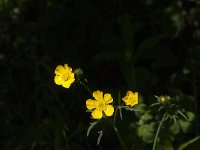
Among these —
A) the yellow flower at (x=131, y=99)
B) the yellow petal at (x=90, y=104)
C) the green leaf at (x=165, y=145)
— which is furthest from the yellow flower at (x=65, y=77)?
the green leaf at (x=165, y=145)

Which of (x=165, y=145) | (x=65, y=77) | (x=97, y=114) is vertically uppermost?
(x=65, y=77)

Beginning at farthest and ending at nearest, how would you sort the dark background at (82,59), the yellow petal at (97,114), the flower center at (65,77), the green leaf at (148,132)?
the dark background at (82,59) < the green leaf at (148,132) < the flower center at (65,77) < the yellow petal at (97,114)

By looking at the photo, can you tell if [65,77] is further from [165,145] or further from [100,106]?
[165,145]

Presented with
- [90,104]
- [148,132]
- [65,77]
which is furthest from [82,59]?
[90,104]

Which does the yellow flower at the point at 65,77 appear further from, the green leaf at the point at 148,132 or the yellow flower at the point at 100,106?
the green leaf at the point at 148,132

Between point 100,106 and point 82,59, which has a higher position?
point 82,59

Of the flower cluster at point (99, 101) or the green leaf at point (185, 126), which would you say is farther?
the green leaf at point (185, 126)

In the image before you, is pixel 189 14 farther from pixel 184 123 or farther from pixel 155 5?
pixel 184 123

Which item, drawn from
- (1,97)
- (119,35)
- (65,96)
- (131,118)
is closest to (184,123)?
(131,118)
